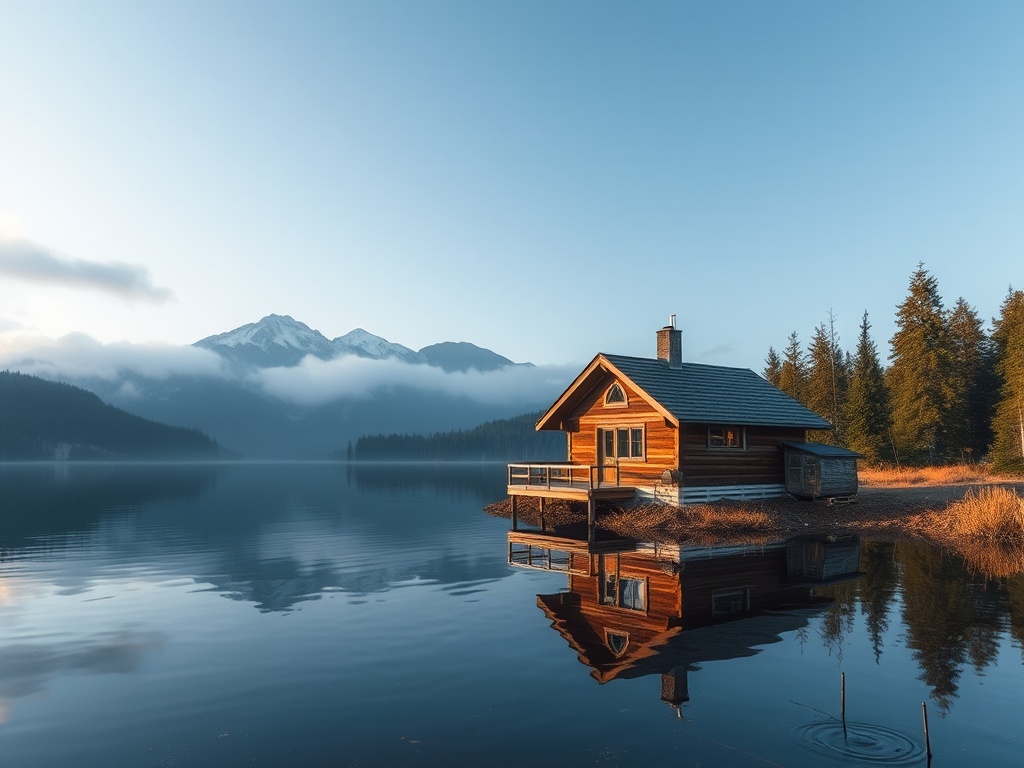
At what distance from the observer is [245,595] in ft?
67.0

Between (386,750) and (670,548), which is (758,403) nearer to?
(670,548)

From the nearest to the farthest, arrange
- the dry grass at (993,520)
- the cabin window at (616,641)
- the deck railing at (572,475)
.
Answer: the cabin window at (616,641) < the dry grass at (993,520) < the deck railing at (572,475)

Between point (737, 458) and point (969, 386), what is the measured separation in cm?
4349

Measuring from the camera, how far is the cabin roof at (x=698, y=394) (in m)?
33.0

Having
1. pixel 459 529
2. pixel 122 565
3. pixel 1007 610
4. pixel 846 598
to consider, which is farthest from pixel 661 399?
pixel 122 565

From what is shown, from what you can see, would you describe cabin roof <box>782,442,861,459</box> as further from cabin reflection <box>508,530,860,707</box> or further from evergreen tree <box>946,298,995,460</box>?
evergreen tree <box>946,298,995,460</box>

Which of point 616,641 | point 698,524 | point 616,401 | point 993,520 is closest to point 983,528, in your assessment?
point 993,520

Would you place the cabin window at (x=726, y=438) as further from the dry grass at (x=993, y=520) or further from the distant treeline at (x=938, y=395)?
the distant treeline at (x=938, y=395)

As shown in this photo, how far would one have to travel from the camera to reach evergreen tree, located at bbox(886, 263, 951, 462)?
190 feet

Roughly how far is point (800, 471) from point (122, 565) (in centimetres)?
3117

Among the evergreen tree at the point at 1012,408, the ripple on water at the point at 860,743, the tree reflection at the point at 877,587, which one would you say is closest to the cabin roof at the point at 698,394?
the tree reflection at the point at 877,587

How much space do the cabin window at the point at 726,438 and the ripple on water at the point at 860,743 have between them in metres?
24.5

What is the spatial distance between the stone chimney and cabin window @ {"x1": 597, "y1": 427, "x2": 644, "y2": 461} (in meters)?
5.03

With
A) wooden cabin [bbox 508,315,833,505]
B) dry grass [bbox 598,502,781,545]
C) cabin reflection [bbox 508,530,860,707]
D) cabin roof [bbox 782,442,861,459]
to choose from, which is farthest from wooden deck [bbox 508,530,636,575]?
cabin roof [bbox 782,442,861,459]
